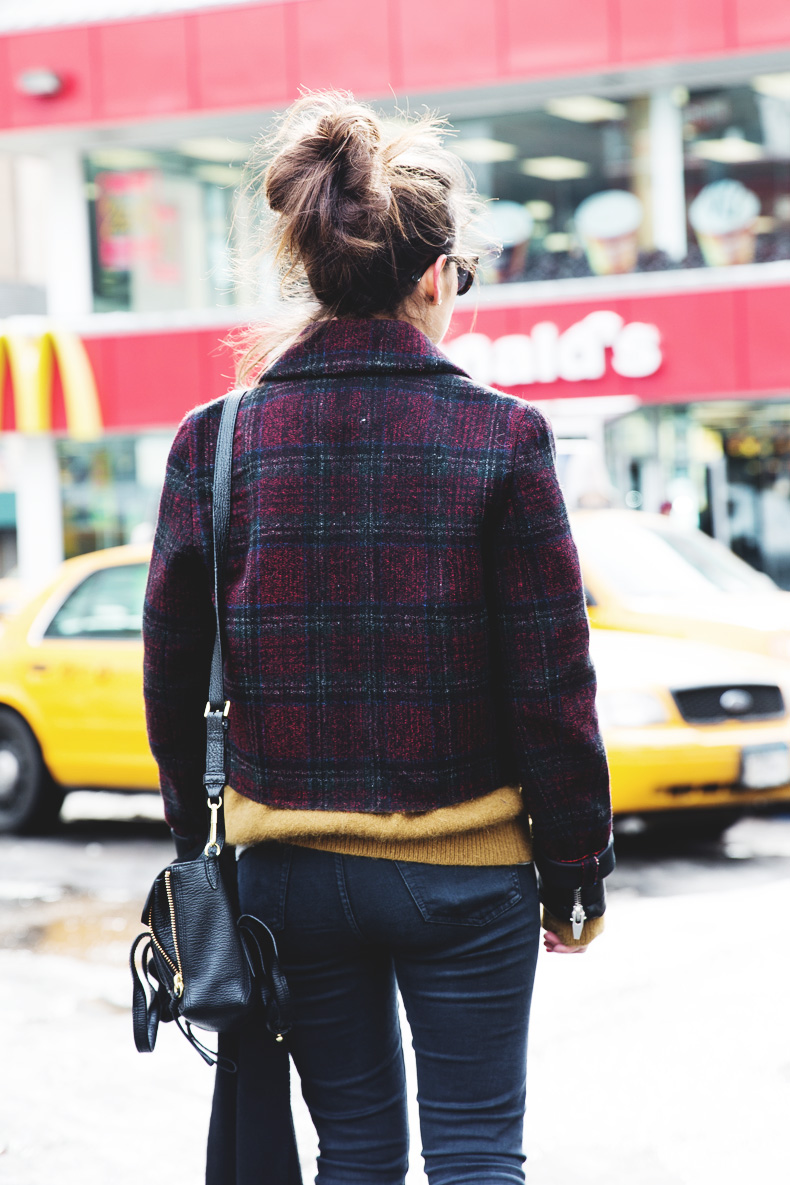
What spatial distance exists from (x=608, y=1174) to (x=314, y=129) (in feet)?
7.80

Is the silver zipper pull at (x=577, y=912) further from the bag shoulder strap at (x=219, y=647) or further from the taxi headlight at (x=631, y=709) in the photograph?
the taxi headlight at (x=631, y=709)

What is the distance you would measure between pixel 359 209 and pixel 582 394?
536 inches

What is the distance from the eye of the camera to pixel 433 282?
190 cm

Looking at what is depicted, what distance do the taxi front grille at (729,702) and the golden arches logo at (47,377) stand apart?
11.7m

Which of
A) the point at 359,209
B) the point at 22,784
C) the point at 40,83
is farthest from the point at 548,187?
the point at 359,209

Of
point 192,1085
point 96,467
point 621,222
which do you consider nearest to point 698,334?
point 621,222

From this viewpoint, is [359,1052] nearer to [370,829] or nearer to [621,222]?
[370,829]

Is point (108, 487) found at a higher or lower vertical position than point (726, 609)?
higher

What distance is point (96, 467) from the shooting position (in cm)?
1764

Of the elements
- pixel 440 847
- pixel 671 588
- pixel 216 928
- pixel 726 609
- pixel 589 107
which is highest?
pixel 589 107

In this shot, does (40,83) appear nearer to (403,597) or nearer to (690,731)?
(690,731)

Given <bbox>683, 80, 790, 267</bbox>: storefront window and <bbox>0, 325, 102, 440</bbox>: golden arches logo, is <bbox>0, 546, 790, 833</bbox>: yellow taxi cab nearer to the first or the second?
<bbox>0, 325, 102, 440</bbox>: golden arches logo

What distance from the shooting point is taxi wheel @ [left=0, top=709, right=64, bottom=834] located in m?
7.36

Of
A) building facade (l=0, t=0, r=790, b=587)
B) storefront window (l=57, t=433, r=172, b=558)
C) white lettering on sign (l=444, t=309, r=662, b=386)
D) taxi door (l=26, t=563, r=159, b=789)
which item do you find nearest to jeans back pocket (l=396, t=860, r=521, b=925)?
taxi door (l=26, t=563, r=159, b=789)
